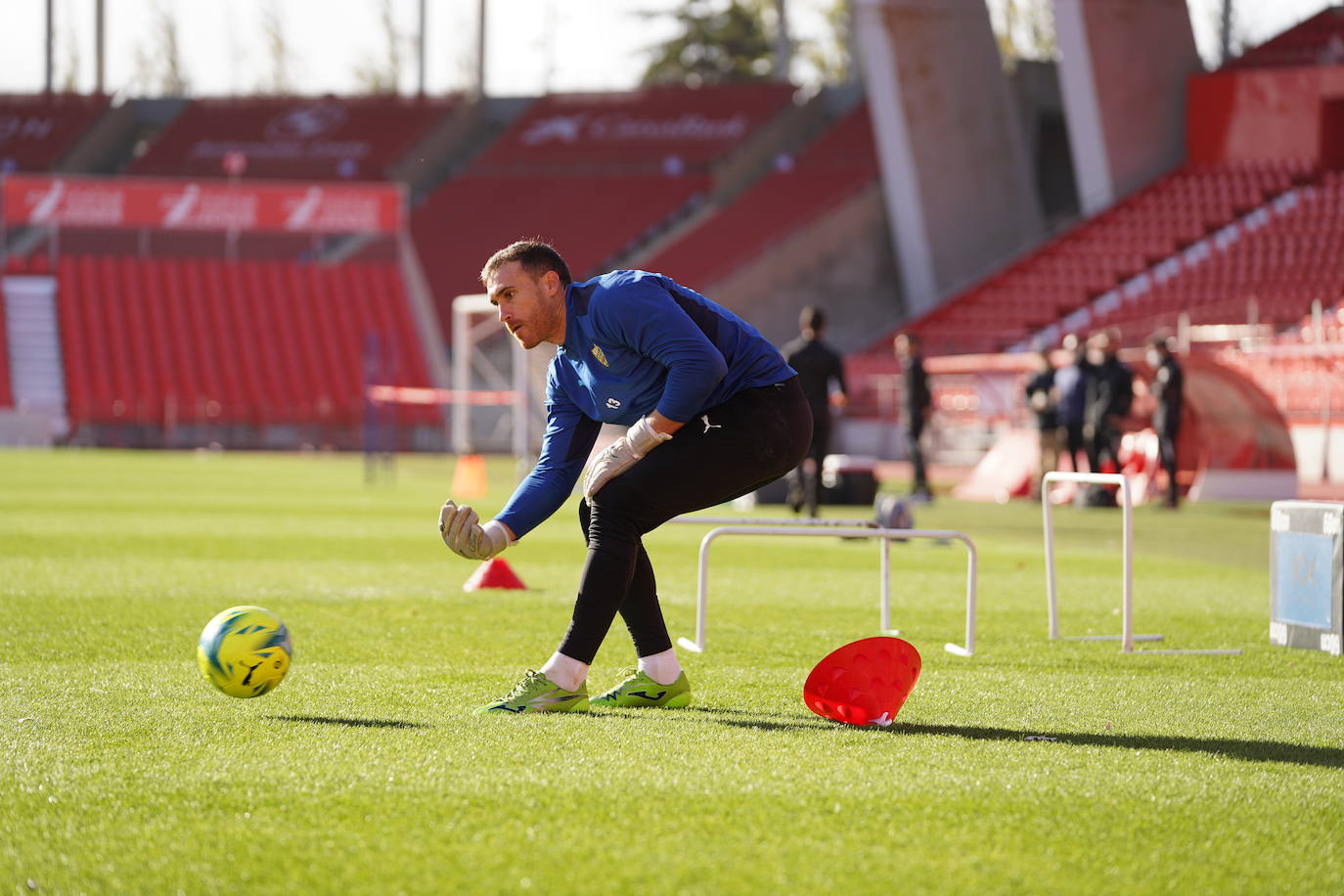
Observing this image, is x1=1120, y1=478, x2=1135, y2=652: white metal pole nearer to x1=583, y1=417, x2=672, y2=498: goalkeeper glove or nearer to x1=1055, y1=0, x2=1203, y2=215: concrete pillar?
x1=583, y1=417, x2=672, y2=498: goalkeeper glove

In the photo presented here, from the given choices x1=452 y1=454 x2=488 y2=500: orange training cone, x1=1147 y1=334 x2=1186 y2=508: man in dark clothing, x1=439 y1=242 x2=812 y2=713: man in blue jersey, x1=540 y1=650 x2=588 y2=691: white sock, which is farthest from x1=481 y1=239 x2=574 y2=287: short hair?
x1=452 y1=454 x2=488 y2=500: orange training cone

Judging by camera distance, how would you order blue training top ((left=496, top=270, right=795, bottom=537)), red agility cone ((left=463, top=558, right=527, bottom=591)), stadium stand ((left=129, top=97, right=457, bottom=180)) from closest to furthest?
blue training top ((left=496, top=270, right=795, bottom=537)) → red agility cone ((left=463, top=558, right=527, bottom=591)) → stadium stand ((left=129, top=97, right=457, bottom=180))

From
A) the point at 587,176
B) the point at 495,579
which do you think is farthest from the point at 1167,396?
the point at 587,176

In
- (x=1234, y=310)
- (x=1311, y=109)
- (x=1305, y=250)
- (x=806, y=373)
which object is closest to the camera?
(x=806, y=373)

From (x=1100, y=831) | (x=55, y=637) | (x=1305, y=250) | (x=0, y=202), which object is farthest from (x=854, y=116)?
(x=1100, y=831)

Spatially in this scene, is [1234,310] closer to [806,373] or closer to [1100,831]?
[806,373]

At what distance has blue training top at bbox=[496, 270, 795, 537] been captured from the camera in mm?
5586

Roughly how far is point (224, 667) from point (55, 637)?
7.68 feet

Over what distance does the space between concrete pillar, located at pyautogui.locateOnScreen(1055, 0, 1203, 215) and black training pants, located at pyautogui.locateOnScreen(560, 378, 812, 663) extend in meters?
31.9

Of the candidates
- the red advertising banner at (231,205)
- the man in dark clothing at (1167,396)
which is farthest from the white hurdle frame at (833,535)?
the red advertising banner at (231,205)

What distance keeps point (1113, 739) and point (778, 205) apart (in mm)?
37809

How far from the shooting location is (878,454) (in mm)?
32969

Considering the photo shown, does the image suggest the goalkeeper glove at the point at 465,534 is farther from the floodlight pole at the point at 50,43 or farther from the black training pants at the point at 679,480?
the floodlight pole at the point at 50,43

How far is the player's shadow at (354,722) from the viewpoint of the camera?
5.71m
